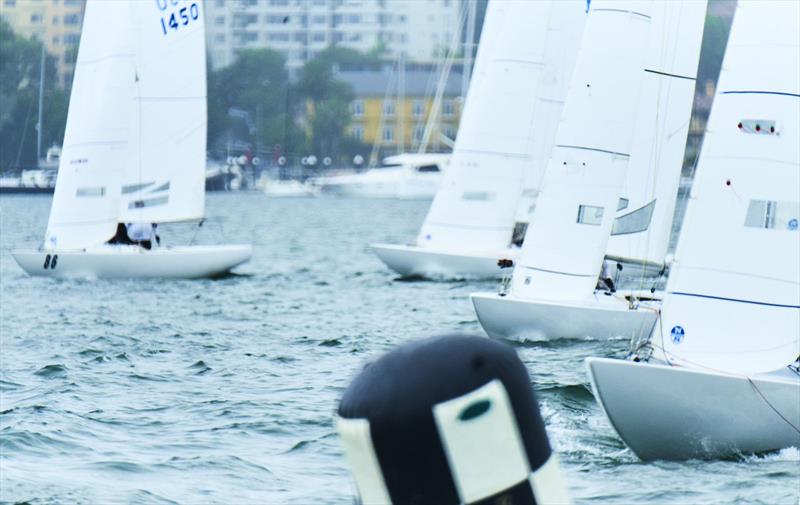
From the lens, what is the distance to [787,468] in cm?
866

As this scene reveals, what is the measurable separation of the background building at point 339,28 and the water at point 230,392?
39.0 metres

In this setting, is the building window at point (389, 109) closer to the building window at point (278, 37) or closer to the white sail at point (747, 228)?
the building window at point (278, 37)

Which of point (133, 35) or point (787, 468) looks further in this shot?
point (133, 35)

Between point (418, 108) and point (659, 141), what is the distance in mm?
72182

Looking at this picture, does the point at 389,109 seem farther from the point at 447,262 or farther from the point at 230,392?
the point at 230,392

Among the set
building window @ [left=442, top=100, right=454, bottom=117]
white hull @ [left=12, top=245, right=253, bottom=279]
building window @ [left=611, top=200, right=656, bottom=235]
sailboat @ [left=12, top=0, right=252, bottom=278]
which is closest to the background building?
building window @ [left=442, top=100, right=454, bottom=117]

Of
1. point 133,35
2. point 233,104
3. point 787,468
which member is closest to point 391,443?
point 787,468

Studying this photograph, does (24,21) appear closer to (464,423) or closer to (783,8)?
(783,8)

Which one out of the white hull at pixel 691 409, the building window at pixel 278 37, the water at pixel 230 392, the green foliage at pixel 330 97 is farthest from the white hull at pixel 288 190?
the white hull at pixel 691 409

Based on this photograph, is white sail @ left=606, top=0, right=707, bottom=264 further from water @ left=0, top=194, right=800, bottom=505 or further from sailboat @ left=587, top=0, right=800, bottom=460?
sailboat @ left=587, top=0, right=800, bottom=460

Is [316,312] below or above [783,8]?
below

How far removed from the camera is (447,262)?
22.4 meters

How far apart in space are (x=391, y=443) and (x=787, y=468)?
6.82 m

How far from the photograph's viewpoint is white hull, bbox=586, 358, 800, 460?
8.74 meters
